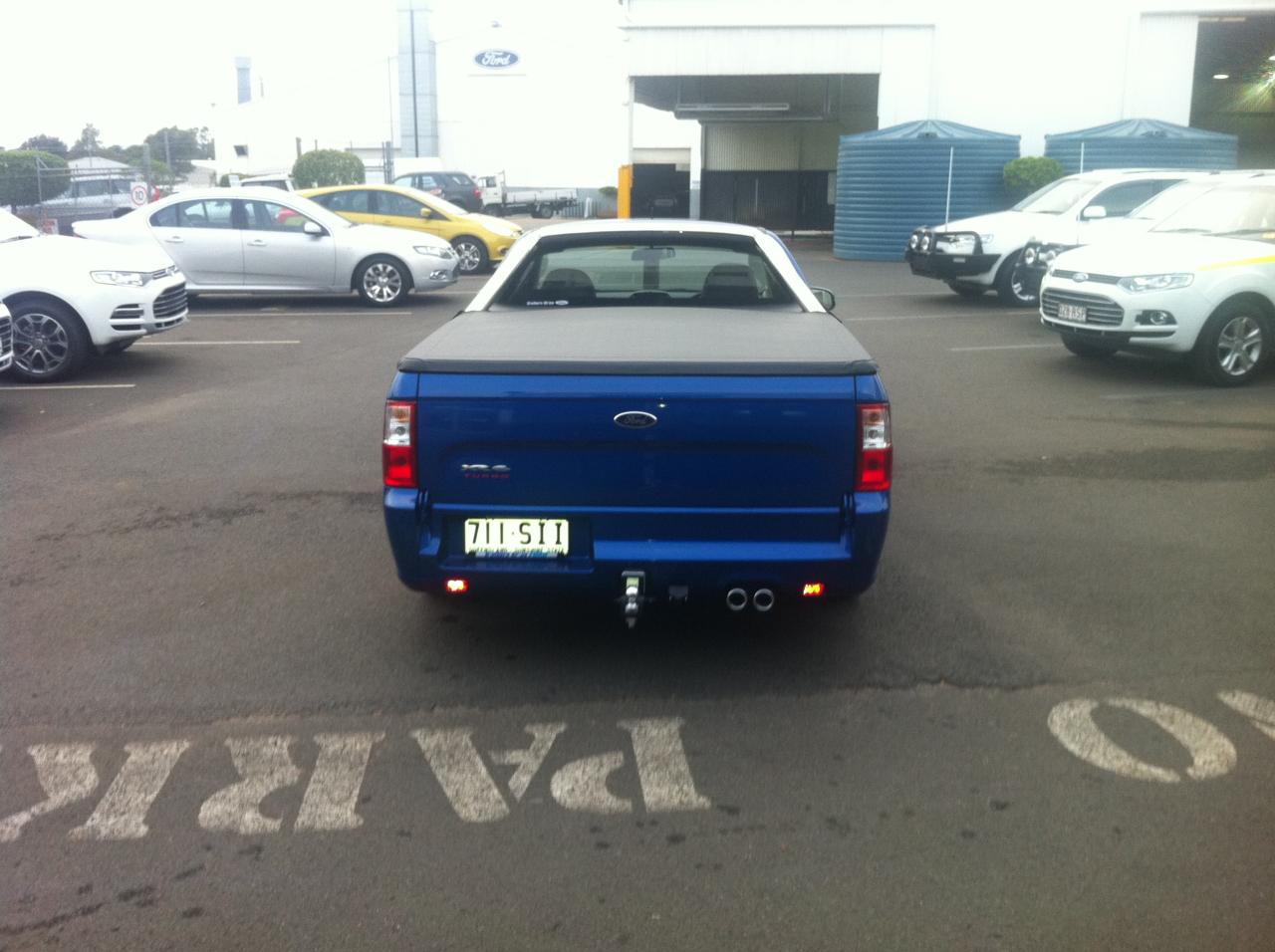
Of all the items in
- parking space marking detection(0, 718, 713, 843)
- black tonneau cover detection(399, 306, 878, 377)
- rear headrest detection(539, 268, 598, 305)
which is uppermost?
rear headrest detection(539, 268, 598, 305)

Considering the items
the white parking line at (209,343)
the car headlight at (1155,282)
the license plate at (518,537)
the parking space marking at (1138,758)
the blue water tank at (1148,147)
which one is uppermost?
the blue water tank at (1148,147)

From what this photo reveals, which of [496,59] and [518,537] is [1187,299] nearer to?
[518,537]

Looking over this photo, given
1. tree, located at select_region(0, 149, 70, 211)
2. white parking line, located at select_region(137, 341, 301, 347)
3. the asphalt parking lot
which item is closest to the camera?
the asphalt parking lot

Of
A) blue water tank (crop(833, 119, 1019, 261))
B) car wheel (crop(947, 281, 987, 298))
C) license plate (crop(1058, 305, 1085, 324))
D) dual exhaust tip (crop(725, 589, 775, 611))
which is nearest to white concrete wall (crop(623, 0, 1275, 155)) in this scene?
blue water tank (crop(833, 119, 1019, 261))

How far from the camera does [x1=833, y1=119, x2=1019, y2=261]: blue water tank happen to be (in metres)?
25.0

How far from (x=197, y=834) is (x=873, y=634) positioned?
2770 millimetres

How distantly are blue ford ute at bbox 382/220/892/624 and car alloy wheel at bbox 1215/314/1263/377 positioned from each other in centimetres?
740

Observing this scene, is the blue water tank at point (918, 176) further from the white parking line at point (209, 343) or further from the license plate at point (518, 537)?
the license plate at point (518, 537)

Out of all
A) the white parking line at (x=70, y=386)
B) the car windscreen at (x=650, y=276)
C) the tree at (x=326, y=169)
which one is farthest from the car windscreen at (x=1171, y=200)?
the tree at (x=326, y=169)

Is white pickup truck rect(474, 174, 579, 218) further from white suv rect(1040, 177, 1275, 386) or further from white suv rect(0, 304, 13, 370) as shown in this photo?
white suv rect(0, 304, 13, 370)

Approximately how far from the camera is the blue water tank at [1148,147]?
81.8ft

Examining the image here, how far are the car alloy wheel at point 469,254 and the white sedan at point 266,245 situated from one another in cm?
457

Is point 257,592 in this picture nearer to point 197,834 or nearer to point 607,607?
point 607,607

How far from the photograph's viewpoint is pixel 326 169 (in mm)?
48938
